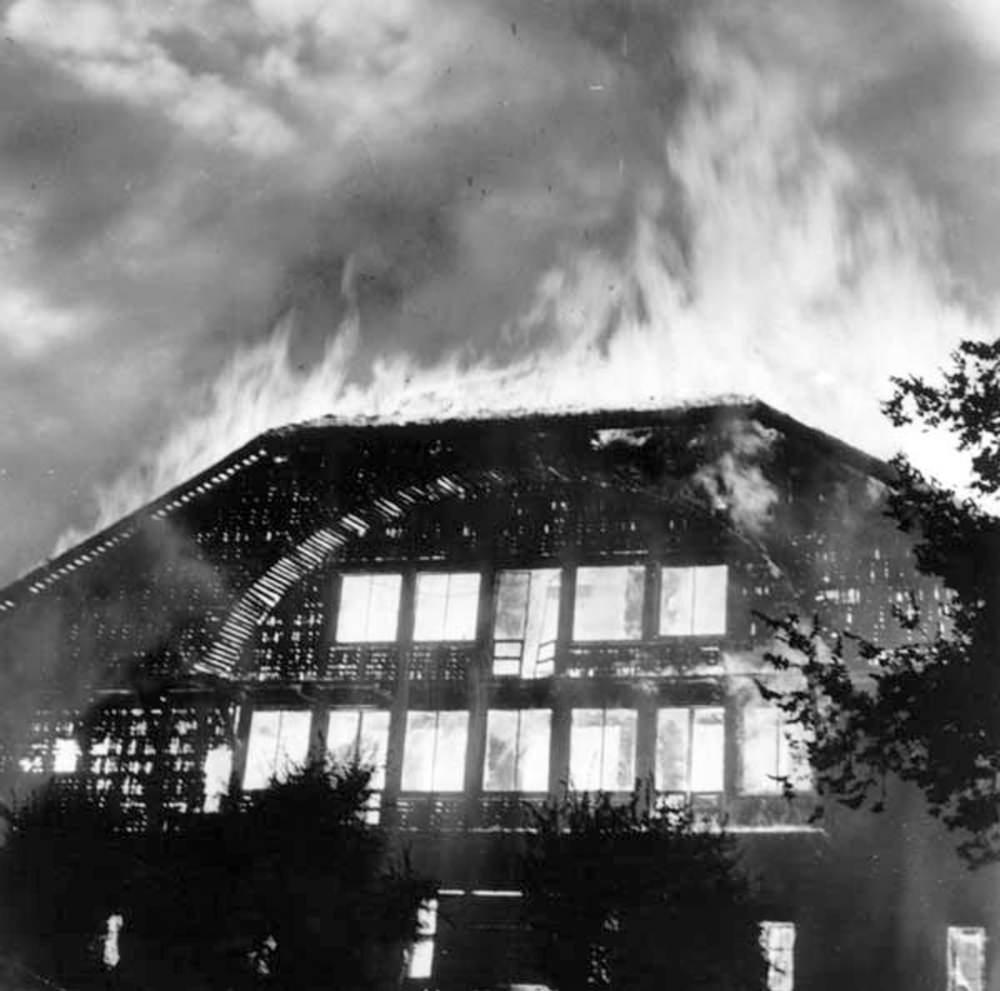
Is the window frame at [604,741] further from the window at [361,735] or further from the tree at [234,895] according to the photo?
the tree at [234,895]

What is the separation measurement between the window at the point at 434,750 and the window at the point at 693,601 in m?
4.74

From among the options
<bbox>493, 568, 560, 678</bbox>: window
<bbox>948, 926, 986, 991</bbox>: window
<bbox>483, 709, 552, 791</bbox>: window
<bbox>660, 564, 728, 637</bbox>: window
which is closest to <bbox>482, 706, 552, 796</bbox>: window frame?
<bbox>483, 709, 552, 791</bbox>: window

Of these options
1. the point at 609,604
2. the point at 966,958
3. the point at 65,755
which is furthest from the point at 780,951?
the point at 65,755

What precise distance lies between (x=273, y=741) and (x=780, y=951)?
38.1 feet

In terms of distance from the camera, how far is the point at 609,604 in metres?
32.3

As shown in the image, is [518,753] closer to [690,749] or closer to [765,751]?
[690,749]

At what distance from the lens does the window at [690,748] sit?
3031 cm

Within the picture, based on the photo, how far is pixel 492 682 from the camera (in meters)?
32.5

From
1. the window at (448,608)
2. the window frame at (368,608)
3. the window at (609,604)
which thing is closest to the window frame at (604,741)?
the window at (609,604)

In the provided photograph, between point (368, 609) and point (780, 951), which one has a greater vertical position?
point (368, 609)

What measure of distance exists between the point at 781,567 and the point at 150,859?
13024 millimetres

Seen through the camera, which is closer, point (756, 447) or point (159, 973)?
point (159, 973)

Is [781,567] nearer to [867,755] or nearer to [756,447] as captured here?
[756,447]

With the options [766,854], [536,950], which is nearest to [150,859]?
[536,950]
